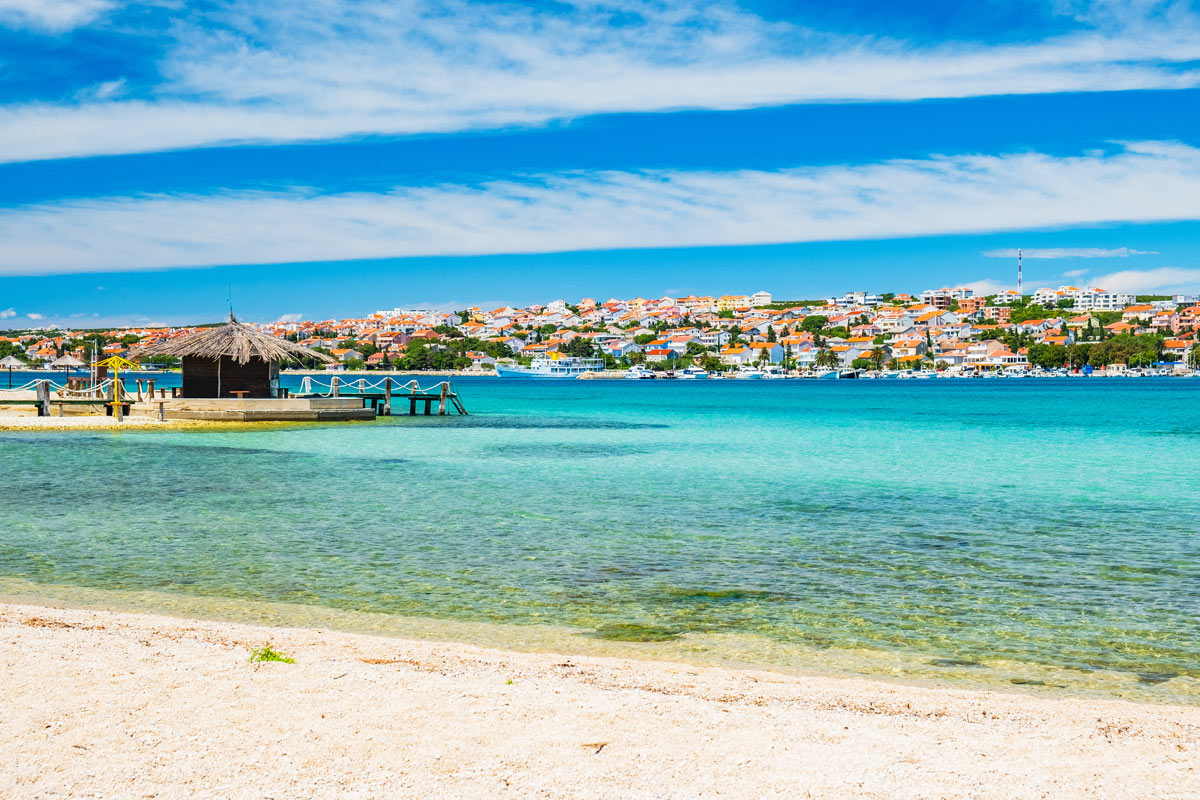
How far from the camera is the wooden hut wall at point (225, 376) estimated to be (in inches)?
1328

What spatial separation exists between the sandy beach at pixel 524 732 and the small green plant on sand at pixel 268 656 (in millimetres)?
93

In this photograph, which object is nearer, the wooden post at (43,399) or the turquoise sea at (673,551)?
the turquoise sea at (673,551)

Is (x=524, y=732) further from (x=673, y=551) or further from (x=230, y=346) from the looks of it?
(x=230, y=346)

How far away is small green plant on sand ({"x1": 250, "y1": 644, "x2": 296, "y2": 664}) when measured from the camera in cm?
587

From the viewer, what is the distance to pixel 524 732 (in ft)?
15.3

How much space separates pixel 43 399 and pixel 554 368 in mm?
137040

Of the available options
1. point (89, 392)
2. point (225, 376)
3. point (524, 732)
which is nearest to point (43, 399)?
point (89, 392)

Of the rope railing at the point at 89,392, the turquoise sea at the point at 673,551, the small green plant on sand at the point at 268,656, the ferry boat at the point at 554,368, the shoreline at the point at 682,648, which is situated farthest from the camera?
the ferry boat at the point at 554,368

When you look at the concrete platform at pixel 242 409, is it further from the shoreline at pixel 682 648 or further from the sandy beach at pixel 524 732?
the sandy beach at pixel 524 732

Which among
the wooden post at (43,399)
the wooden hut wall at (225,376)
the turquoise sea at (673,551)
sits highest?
the wooden hut wall at (225,376)

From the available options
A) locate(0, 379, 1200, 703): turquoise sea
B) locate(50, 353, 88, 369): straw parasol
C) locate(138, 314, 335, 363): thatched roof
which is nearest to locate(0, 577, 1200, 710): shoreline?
locate(0, 379, 1200, 703): turquoise sea

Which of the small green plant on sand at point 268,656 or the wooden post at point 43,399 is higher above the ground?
the wooden post at point 43,399

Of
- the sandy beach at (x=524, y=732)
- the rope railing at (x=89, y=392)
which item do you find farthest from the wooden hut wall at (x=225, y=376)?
the sandy beach at (x=524, y=732)

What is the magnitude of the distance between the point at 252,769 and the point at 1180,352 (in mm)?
189673
